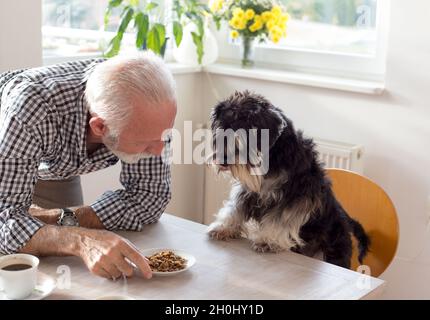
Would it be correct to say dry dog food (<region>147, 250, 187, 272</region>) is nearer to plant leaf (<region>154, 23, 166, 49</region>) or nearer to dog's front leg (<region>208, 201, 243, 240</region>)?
dog's front leg (<region>208, 201, 243, 240</region>)

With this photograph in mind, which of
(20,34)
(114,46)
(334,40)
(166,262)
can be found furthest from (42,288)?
(334,40)

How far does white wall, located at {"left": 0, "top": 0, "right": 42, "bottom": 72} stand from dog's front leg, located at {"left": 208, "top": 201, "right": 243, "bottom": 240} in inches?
48.1

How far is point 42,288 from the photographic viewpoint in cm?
157

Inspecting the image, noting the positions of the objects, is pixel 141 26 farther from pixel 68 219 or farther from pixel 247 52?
pixel 68 219

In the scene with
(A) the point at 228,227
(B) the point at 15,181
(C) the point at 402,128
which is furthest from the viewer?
(C) the point at 402,128

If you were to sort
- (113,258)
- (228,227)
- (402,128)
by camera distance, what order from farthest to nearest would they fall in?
(402,128)
(228,227)
(113,258)

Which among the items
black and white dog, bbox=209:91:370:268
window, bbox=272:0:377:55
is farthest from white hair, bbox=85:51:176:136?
window, bbox=272:0:377:55

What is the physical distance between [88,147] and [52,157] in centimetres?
12

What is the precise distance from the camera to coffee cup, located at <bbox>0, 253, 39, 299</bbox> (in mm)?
1477

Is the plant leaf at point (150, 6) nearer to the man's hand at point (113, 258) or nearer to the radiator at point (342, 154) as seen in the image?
the radiator at point (342, 154)

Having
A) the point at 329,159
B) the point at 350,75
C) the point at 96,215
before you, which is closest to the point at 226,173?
the point at 96,215

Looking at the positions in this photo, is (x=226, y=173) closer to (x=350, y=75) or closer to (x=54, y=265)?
(x=54, y=265)
